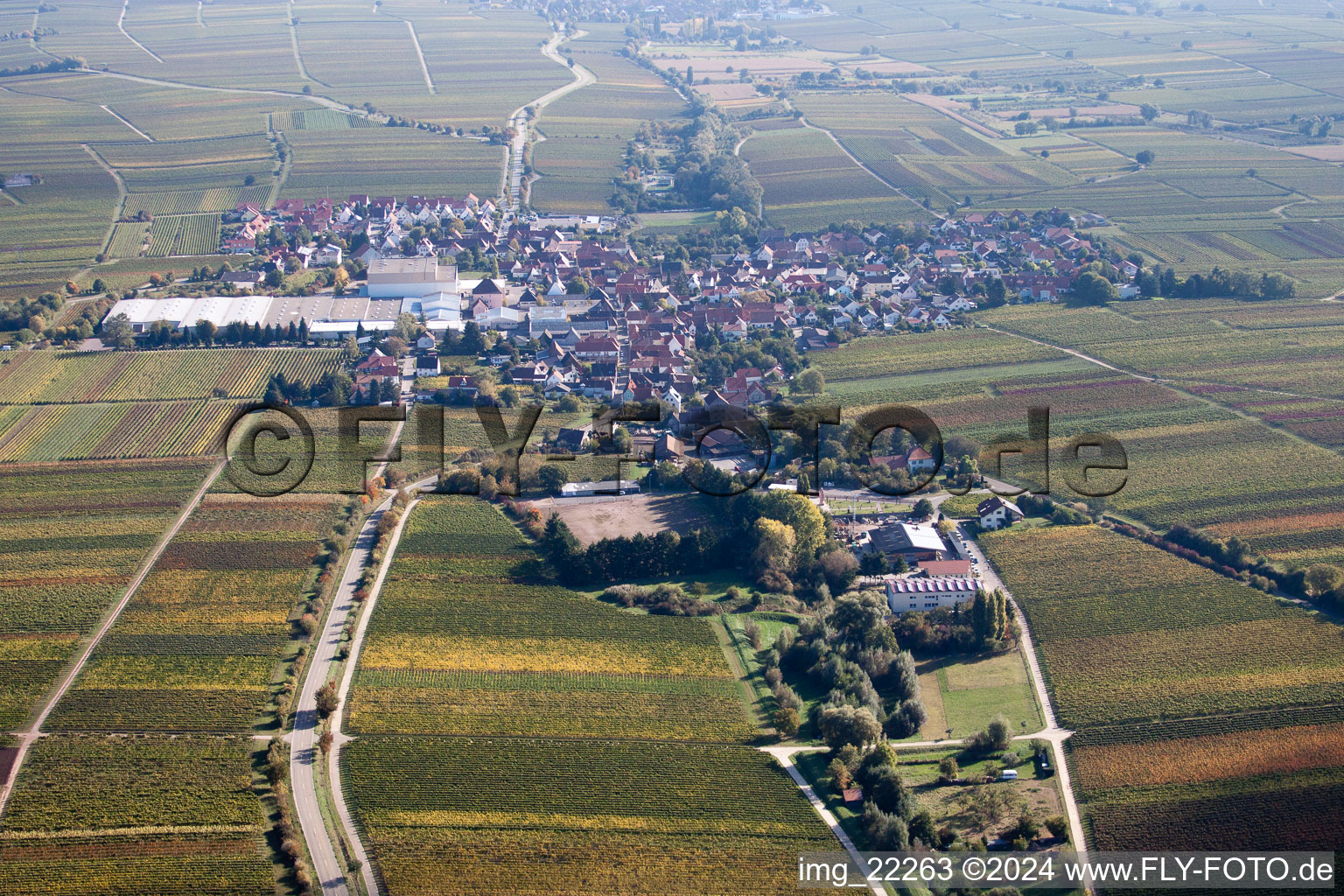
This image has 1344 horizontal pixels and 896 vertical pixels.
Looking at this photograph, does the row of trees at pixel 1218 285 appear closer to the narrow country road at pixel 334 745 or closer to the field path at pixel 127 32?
the narrow country road at pixel 334 745

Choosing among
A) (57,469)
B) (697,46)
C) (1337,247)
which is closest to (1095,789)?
(57,469)

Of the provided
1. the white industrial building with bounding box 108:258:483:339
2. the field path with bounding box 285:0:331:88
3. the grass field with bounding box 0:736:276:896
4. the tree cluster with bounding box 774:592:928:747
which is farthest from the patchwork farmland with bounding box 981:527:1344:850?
the field path with bounding box 285:0:331:88

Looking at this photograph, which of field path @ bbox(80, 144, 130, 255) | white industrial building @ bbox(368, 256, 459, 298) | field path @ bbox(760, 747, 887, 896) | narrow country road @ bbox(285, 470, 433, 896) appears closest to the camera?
narrow country road @ bbox(285, 470, 433, 896)

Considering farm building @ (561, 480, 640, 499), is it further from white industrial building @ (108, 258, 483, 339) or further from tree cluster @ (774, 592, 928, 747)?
white industrial building @ (108, 258, 483, 339)

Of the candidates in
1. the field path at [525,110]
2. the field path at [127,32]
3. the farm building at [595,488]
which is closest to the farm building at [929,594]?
the farm building at [595,488]

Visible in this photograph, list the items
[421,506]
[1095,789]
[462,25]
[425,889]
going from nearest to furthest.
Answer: [425,889]
[1095,789]
[421,506]
[462,25]

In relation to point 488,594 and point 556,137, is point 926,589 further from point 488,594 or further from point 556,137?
point 556,137
